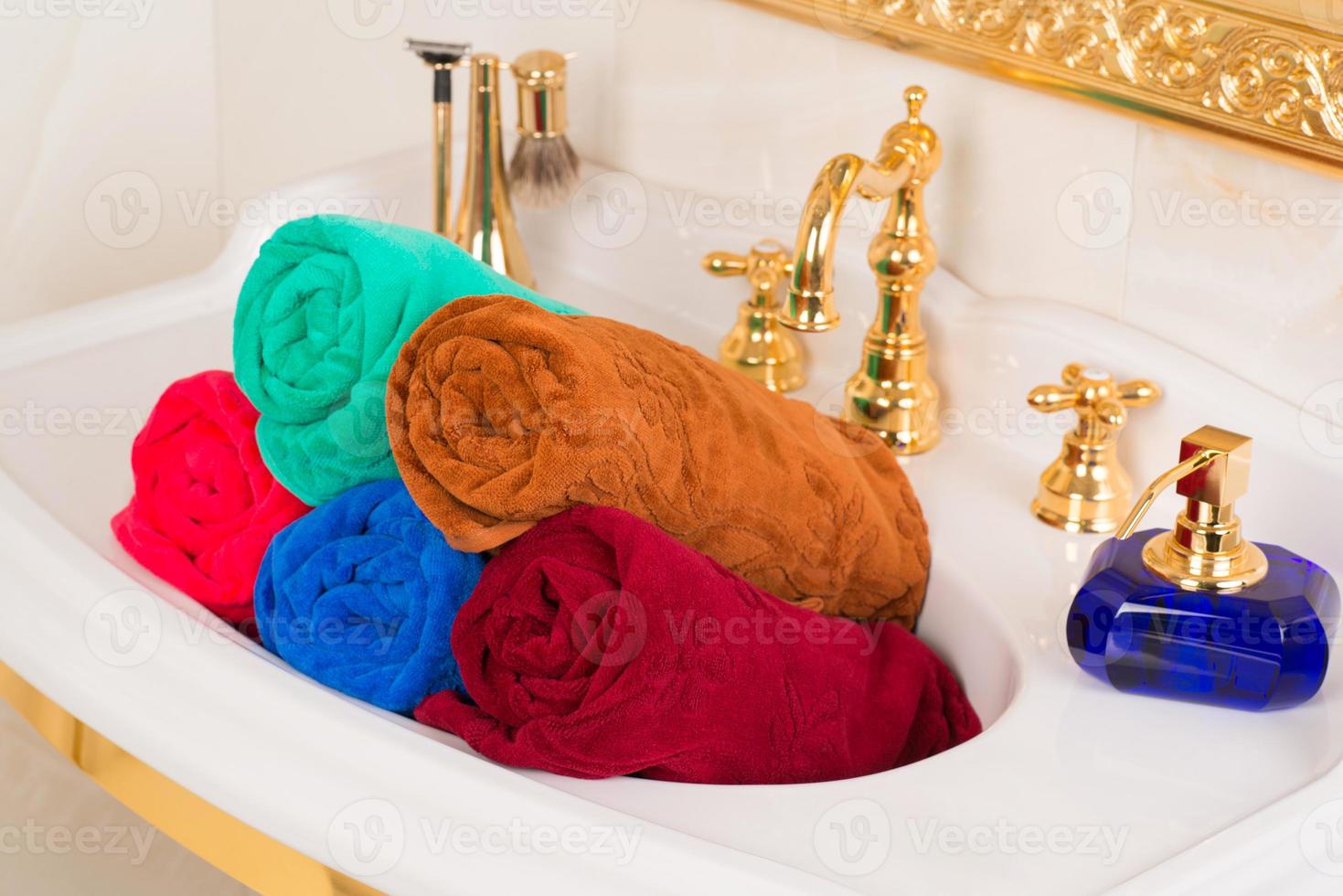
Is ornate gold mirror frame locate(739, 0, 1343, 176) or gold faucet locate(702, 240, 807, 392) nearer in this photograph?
ornate gold mirror frame locate(739, 0, 1343, 176)

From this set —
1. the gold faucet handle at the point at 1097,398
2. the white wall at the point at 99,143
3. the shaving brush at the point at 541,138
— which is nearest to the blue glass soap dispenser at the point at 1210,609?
the gold faucet handle at the point at 1097,398

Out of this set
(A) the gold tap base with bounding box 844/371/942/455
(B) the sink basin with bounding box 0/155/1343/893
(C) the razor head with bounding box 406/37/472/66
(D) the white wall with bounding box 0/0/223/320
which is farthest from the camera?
(D) the white wall with bounding box 0/0/223/320

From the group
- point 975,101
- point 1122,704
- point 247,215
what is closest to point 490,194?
point 247,215

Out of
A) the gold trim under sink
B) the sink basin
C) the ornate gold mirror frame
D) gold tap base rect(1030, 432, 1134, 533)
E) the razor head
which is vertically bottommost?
the gold trim under sink

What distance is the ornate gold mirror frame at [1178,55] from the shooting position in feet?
2.34

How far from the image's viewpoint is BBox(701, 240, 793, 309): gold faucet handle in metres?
0.97

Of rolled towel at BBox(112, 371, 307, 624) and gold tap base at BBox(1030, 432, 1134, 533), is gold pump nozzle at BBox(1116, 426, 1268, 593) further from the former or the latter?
rolled towel at BBox(112, 371, 307, 624)

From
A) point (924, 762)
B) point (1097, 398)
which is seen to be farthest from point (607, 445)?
point (1097, 398)

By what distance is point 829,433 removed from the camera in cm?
79

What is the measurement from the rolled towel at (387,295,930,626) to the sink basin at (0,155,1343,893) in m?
0.10

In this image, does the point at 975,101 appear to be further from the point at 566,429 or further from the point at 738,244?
the point at 566,429

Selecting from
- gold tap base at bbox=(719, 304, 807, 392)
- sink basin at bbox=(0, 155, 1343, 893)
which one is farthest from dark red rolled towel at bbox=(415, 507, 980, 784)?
gold tap base at bbox=(719, 304, 807, 392)

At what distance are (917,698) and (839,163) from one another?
11.4 inches

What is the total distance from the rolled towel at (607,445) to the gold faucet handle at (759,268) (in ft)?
0.80
